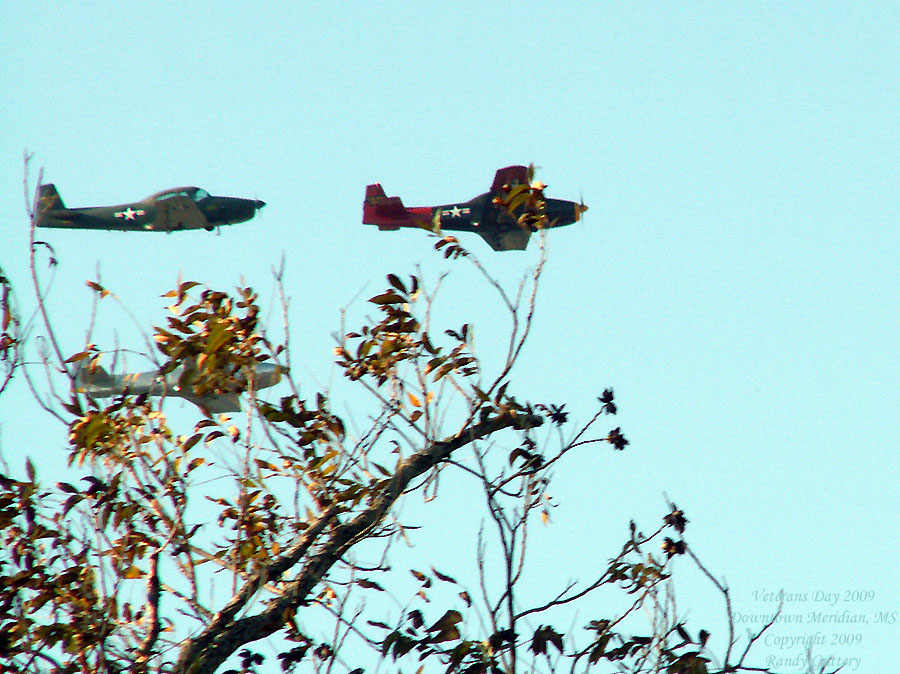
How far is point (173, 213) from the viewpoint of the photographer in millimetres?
42906

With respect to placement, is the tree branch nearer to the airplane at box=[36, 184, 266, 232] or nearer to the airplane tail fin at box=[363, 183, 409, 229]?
the airplane at box=[36, 184, 266, 232]

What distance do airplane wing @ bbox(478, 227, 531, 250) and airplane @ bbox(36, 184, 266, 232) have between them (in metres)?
9.93

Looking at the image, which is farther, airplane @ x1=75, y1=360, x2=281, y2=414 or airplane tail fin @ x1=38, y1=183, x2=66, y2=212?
airplane tail fin @ x1=38, y1=183, x2=66, y2=212

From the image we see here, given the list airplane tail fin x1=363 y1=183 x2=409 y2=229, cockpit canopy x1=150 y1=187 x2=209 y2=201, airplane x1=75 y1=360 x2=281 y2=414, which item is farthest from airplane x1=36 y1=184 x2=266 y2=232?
airplane x1=75 y1=360 x2=281 y2=414

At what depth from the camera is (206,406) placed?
7.91 m

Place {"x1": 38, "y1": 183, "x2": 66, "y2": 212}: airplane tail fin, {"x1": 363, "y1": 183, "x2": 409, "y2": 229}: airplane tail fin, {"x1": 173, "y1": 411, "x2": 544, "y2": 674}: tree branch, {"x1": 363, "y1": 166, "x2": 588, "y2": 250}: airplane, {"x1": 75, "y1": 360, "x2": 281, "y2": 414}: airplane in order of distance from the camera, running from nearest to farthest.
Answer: {"x1": 173, "y1": 411, "x2": 544, "y2": 674}: tree branch
{"x1": 75, "y1": 360, "x2": 281, "y2": 414}: airplane
{"x1": 363, "y1": 166, "x2": 588, "y2": 250}: airplane
{"x1": 38, "y1": 183, "x2": 66, "y2": 212}: airplane tail fin
{"x1": 363, "y1": 183, "x2": 409, "y2": 229}: airplane tail fin

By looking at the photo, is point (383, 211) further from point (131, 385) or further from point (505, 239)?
point (131, 385)

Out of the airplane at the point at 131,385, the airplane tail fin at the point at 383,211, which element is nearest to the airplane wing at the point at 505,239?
the airplane tail fin at the point at 383,211

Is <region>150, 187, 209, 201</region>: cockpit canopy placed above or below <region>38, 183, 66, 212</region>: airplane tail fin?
below

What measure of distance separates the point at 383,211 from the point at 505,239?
20.6 feet

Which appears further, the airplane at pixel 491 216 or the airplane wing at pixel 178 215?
the airplane wing at pixel 178 215

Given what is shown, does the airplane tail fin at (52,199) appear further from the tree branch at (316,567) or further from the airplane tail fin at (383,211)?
the tree branch at (316,567)

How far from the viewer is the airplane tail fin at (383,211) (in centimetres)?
4631

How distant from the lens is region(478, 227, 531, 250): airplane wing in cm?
4281
